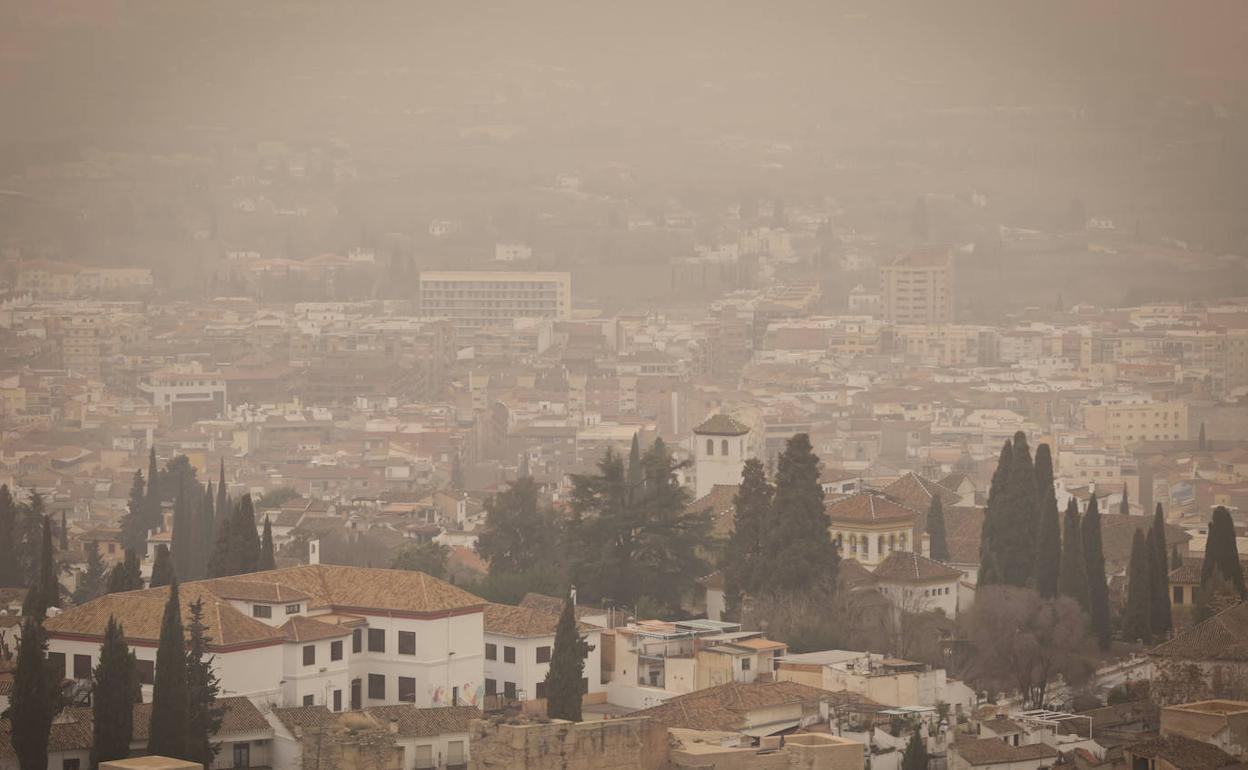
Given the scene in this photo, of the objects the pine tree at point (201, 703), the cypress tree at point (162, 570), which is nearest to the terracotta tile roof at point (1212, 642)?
the pine tree at point (201, 703)

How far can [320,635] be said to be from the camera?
2808 cm

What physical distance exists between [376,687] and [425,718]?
2.30 metres

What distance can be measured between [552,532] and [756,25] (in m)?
158

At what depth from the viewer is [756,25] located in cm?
19350

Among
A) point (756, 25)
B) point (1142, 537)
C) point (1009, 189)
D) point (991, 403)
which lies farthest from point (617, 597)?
point (756, 25)

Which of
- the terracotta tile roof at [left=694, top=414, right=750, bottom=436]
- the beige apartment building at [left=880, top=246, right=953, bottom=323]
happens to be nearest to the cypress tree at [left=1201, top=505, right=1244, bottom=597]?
the terracotta tile roof at [left=694, top=414, right=750, bottom=436]

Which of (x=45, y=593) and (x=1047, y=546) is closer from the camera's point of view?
(x=45, y=593)

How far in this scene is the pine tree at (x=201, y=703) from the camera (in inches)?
984

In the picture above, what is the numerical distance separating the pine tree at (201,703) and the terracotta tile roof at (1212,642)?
1078 cm

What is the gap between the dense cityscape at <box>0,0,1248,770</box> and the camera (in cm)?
2775

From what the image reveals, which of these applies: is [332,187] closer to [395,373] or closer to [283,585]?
[395,373]

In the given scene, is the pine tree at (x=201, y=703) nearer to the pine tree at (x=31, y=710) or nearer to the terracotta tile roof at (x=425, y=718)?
the pine tree at (x=31, y=710)

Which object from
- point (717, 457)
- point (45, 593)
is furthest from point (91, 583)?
point (717, 457)

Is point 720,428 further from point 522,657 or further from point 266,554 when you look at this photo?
point 522,657
